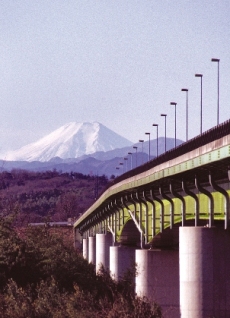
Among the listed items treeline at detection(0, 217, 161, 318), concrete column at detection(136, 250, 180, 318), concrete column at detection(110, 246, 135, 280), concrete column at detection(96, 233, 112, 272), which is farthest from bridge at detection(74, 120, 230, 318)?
concrete column at detection(96, 233, 112, 272)

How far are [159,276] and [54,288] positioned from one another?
14970 millimetres

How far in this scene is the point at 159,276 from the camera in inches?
2483

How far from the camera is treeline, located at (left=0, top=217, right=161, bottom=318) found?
43.0 m

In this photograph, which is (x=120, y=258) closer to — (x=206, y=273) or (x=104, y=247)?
(x=104, y=247)

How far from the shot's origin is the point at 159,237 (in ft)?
211

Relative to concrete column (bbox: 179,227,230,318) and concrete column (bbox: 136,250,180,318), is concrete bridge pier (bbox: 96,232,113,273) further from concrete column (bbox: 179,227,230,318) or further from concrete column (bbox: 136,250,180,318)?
concrete column (bbox: 179,227,230,318)

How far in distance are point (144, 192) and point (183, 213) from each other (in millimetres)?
16125

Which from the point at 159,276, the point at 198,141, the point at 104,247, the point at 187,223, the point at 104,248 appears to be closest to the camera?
the point at 198,141

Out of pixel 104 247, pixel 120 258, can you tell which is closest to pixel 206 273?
pixel 120 258

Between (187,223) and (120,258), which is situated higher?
(187,223)

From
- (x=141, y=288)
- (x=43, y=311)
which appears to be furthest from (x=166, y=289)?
(x=43, y=311)

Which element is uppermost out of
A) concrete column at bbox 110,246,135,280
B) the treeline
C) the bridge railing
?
the bridge railing

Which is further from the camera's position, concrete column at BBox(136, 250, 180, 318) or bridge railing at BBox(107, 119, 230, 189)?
concrete column at BBox(136, 250, 180, 318)

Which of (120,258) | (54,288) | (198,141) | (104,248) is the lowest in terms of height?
(54,288)
